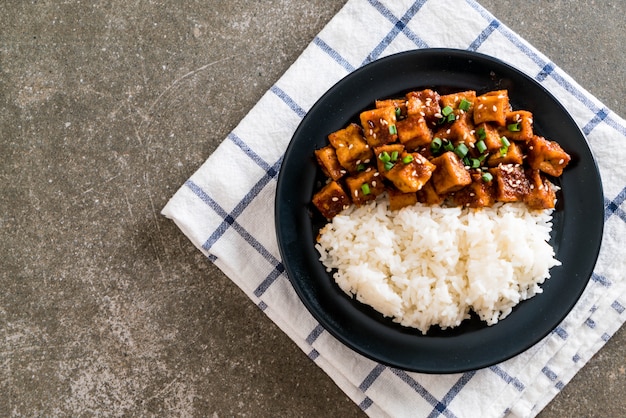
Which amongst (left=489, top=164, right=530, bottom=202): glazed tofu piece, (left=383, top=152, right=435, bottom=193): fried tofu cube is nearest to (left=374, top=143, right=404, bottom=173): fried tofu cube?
(left=383, top=152, right=435, bottom=193): fried tofu cube

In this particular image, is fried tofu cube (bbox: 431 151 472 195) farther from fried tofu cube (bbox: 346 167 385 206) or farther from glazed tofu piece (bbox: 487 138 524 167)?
fried tofu cube (bbox: 346 167 385 206)

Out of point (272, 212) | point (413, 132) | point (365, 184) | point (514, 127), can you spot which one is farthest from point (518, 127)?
point (272, 212)

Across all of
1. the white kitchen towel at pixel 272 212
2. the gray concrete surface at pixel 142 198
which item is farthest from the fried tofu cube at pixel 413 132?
the gray concrete surface at pixel 142 198

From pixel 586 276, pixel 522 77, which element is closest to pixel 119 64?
pixel 522 77

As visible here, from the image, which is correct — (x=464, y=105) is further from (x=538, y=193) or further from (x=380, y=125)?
(x=538, y=193)

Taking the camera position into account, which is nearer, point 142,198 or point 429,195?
point 429,195
